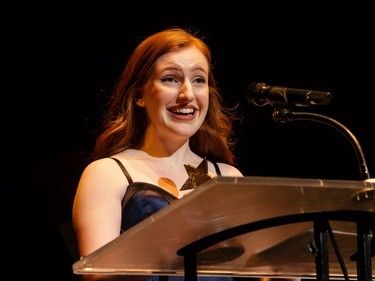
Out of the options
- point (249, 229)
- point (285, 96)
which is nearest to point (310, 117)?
point (285, 96)

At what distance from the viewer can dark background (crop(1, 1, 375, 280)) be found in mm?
3434

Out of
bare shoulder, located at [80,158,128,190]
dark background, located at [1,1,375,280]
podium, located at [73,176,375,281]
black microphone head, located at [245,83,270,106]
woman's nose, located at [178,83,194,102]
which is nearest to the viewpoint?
podium, located at [73,176,375,281]

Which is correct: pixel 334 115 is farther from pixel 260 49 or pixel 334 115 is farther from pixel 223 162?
pixel 223 162

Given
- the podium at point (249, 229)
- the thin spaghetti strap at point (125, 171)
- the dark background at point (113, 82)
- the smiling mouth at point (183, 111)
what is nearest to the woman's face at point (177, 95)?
the smiling mouth at point (183, 111)

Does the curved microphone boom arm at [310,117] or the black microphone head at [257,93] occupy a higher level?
the black microphone head at [257,93]

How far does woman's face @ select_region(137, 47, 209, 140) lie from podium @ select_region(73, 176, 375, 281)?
0.88m

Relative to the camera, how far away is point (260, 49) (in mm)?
4008

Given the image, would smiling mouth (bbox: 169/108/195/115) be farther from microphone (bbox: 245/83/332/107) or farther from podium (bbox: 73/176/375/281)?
podium (bbox: 73/176/375/281)

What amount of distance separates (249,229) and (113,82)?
2175mm

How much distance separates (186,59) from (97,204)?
60cm

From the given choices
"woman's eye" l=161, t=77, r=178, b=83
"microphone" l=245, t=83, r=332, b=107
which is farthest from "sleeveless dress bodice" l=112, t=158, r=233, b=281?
"microphone" l=245, t=83, r=332, b=107

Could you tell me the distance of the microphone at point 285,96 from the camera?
2057 millimetres

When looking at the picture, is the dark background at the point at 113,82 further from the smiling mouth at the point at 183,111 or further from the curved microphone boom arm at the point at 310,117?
the curved microphone boom arm at the point at 310,117

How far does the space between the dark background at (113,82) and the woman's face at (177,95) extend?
1.65 feet
